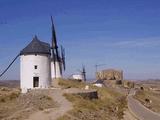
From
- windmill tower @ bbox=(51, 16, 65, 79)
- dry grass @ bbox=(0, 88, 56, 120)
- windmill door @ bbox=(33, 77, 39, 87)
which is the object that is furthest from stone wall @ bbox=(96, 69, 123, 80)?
dry grass @ bbox=(0, 88, 56, 120)

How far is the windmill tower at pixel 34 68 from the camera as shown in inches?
1768

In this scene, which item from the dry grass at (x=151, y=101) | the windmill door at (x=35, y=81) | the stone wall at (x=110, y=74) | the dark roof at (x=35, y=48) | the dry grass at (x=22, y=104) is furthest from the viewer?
the stone wall at (x=110, y=74)

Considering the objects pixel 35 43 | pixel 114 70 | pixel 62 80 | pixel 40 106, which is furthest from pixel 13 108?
pixel 114 70

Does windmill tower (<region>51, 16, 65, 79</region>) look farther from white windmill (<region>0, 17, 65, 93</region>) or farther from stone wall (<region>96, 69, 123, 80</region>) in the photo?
stone wall (<region>96, 69, 123, 80</region>)

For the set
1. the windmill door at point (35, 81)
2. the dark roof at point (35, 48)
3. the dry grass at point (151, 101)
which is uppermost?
the dark roof at point (35, 48)

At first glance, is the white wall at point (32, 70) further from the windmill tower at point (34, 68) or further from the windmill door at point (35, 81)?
the windmill door at point (35, 81)

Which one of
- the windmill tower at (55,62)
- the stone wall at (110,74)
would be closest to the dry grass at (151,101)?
the windmill tower at (55,62)

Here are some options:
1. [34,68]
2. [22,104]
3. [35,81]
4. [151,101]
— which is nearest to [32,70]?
[34,68]

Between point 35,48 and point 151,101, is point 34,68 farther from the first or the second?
point 151,101

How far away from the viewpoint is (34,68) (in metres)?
44.9

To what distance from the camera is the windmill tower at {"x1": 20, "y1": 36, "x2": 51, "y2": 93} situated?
147 feet

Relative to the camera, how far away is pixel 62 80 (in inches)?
2494

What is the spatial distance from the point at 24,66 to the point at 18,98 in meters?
7.64

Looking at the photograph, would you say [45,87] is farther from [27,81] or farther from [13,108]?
[13,108]
